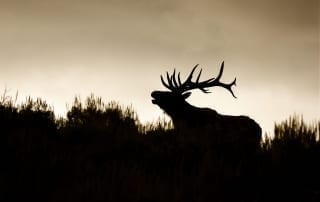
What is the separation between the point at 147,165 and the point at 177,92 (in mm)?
5774

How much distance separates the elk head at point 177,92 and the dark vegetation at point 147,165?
2933mm

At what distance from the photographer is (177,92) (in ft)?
42.4

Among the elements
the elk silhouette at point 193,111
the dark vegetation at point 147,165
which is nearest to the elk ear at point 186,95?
the elk silhouette at point 193,111

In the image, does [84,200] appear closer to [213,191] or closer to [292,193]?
[213,191]

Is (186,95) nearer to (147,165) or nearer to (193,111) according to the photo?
(193,111)

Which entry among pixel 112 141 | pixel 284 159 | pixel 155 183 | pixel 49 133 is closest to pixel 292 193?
pixel 284 159

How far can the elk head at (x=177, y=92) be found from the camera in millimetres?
12609

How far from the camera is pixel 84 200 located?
201 inches

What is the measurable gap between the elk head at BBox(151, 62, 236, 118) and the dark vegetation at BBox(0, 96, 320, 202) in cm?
293

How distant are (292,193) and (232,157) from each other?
1698mm

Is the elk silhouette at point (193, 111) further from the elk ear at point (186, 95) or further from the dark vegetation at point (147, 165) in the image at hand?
the dark vegetation at point (147, 165)

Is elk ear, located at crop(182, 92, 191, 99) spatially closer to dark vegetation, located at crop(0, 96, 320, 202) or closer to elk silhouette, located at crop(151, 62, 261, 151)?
elk silhouette, located at crop(151, 62, 261, 151)

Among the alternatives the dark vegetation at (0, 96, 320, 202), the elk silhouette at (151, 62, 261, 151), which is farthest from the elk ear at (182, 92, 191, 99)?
the dark vegetation at (0, 96, 320, 202)

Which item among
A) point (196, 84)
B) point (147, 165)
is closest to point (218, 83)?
point (196, 84)
